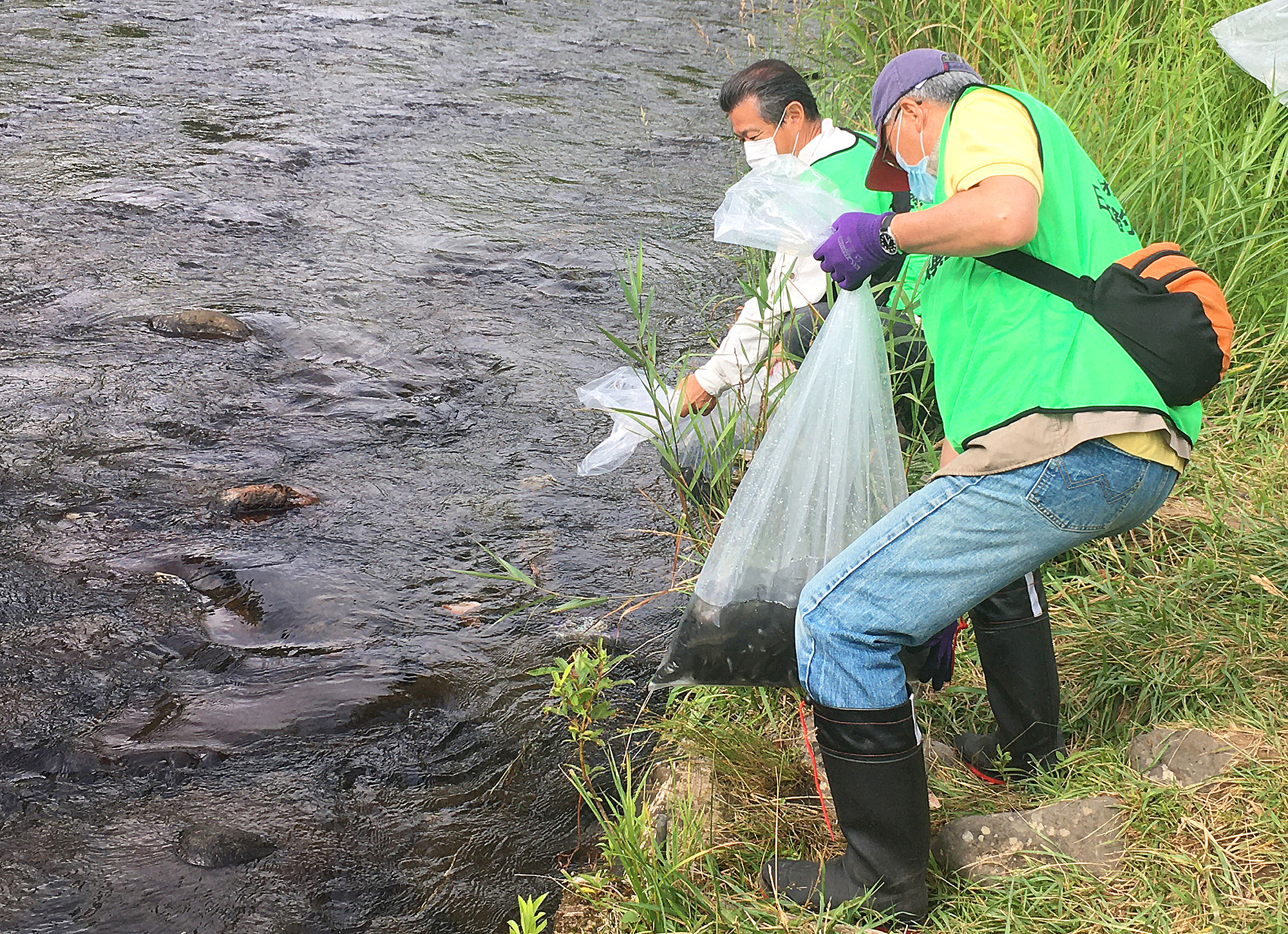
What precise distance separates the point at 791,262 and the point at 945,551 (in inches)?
60.5

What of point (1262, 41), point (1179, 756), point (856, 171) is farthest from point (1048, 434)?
point (1262, 41)

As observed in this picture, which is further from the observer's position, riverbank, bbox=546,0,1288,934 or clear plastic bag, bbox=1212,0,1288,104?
clear plastic bag, bbox=1212,0,1288,104

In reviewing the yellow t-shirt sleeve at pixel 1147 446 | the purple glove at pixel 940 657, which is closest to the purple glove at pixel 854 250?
the yellow t-shirt sleeve at pixel 1147 446

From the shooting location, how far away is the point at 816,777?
254 centimetres

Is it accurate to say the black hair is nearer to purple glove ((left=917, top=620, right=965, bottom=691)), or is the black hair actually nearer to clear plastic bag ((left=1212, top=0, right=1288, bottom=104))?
clear plastic bag ((left=1212, top=0, right=1288, bottom=104))

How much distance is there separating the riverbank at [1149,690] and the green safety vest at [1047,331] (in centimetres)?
81

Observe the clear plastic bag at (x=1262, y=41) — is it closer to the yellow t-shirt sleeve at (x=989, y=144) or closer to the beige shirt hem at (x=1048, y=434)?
the yellow t-shirt sleeve at (x=989, y=144)

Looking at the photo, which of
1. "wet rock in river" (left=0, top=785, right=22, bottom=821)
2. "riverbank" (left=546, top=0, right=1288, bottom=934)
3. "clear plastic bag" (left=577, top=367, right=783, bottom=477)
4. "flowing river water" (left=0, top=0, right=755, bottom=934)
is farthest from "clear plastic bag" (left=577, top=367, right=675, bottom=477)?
"wet rock in river" (left=0, top=785, right=22, bottom=821)

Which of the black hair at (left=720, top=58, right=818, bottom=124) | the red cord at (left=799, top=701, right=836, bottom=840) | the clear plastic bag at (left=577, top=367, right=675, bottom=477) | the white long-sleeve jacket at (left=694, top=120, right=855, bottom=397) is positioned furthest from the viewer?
the black hair at (left=720, top=58, right=818, bottom=124)

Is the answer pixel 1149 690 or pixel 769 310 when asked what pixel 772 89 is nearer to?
pixel 769 310

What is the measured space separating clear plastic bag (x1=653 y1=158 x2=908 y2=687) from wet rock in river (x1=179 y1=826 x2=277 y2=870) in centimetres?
117

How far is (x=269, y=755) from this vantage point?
2.93m

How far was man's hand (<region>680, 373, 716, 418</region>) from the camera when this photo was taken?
11.7 feet

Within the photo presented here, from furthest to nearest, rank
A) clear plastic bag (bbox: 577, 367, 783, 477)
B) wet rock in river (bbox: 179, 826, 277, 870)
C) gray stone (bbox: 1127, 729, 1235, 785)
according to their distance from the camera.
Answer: clear plastic bag (bbox: 577, 367, 783, 477) → wet rock in river (bbox: 179, 826, 277, 870) → gray stone (bbox: 1127, 729, 1235, 785)
